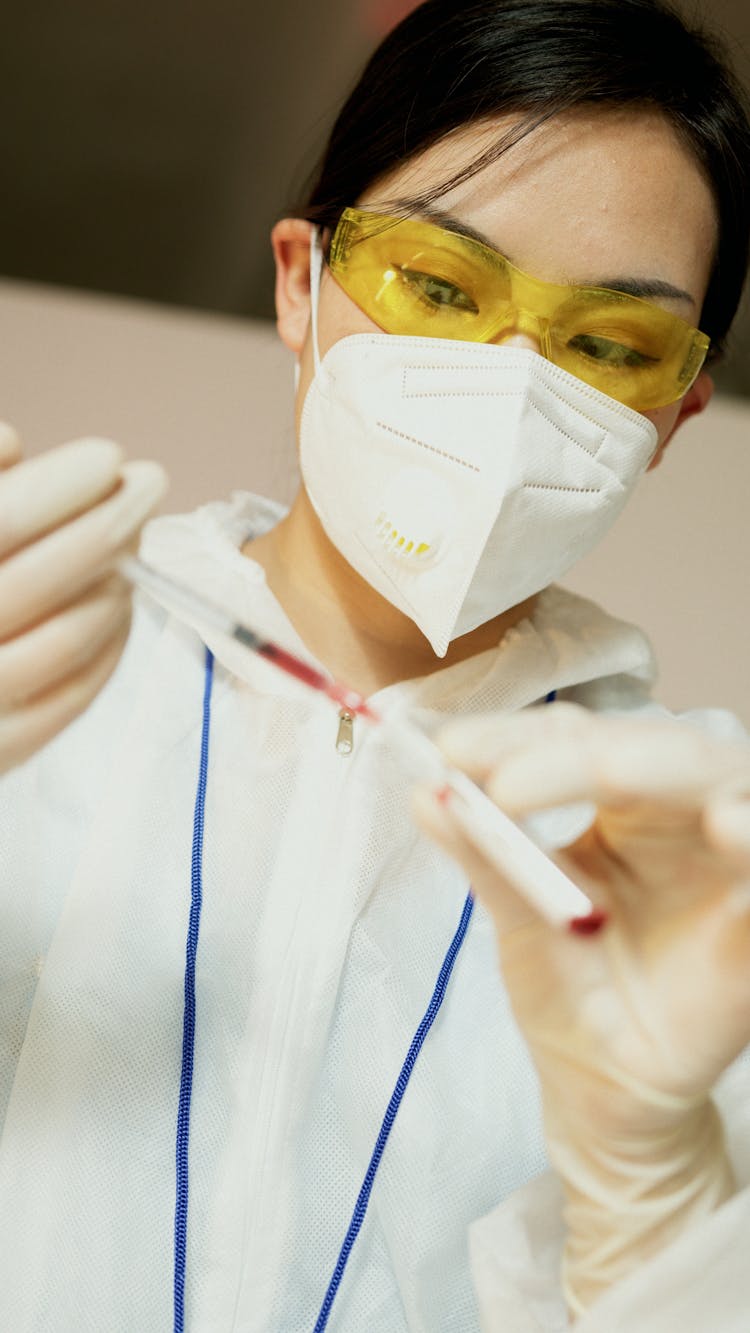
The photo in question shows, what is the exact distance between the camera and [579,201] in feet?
3.18

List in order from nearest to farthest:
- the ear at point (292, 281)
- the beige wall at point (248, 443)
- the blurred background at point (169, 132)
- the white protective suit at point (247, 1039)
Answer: the white protective suit at point (247, 1039)
the ear at point (292, 281)
the beige wall at point (248, 443)
the blurred background at point (169, 132)

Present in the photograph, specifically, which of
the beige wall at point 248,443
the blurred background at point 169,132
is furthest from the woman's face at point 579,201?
the blurred background at point 169,132

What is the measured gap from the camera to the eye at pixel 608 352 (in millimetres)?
988

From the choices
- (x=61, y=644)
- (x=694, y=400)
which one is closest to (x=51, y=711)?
(x=61, y=644)

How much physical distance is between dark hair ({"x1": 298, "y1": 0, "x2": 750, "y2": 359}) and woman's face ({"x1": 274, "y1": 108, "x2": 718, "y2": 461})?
0.05ft

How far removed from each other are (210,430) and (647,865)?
1.19 m

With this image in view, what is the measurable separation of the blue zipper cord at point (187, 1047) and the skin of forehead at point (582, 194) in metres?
0.43

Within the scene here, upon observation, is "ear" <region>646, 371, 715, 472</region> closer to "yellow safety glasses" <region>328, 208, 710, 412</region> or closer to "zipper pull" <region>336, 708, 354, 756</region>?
Answer: "yellow safety glasses" <region>328, 208, 710, 412</region>

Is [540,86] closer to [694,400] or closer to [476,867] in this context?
[694,400]

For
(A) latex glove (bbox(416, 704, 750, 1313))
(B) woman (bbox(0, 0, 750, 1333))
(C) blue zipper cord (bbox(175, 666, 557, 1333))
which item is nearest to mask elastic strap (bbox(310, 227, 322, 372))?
(B) woman (bbox(0, 0, 750, 1333))

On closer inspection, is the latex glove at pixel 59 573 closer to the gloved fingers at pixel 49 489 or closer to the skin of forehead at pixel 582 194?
the gloved fingers at pixel 49 489

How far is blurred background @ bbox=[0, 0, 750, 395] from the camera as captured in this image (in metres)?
2.14

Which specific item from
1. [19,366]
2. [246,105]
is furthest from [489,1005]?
[246,105]

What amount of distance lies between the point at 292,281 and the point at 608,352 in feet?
0.96
